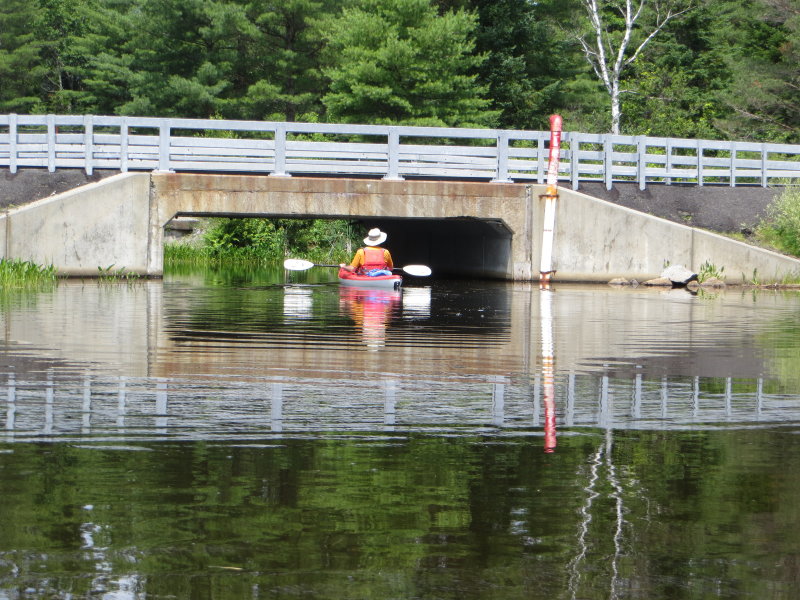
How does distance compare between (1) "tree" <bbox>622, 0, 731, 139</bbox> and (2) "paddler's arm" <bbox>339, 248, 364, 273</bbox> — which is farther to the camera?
(1) "tree" <bbox>622, 0, 731, 139</bbox>

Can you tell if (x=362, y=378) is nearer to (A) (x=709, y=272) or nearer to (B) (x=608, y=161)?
(A) (x=709, y=272)

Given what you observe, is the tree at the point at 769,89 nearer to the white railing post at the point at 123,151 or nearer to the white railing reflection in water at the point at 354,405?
the white railing post at the point at 123,151

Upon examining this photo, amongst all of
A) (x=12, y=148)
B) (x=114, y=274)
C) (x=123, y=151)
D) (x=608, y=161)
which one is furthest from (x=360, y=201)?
(x=12, y=148)

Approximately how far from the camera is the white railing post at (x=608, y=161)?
3120cm

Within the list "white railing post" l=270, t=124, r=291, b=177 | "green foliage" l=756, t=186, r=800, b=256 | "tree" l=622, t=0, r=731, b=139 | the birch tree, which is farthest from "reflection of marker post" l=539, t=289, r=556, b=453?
the birch tree

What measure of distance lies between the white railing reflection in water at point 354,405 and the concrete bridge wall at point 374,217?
1801 centimetres

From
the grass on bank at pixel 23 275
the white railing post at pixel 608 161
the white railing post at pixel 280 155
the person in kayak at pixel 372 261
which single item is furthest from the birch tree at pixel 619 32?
the grass on bank at pixel 23 275

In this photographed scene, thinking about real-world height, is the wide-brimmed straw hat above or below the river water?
above

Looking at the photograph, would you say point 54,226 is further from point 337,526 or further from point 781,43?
point 781,43

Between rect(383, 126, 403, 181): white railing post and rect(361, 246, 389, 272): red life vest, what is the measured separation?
340 cm

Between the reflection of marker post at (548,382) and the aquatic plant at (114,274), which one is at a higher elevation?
the aquatic plant at (114,274)

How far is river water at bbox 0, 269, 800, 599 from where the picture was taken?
15.6 ft

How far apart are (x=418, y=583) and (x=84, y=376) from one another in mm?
6194

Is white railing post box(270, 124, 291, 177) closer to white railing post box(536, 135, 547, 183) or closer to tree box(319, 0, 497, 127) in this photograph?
white railing post box(536, 135, 547, 183)
